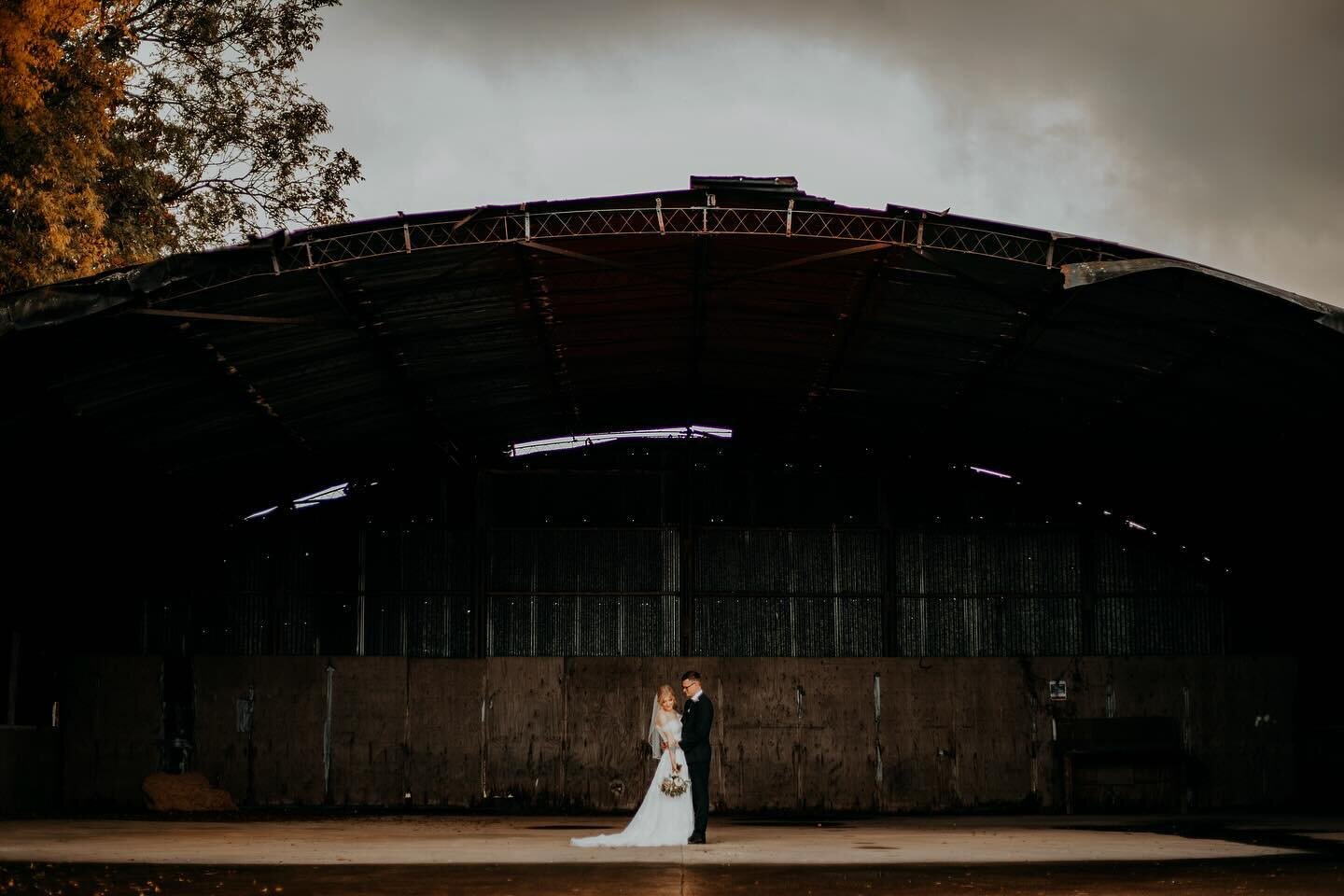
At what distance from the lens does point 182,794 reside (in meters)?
24.0

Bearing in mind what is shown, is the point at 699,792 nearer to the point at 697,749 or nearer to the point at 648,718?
the point at 697,749

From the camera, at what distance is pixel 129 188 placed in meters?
26.4

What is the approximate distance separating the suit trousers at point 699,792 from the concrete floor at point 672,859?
36 centimetres

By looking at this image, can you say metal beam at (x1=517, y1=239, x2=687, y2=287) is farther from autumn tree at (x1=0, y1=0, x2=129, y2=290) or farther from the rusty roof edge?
autumn tree at (x1=0, y1=0, x2=129, y2=290)

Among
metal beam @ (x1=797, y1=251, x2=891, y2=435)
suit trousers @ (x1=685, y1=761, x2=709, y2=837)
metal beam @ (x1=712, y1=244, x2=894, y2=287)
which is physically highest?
metal beam @ (x1=712, y1=244, x2=894, y2=287)

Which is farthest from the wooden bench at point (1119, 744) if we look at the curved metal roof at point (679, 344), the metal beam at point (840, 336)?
the metal beam at point (840, 336)

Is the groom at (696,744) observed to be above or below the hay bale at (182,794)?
above

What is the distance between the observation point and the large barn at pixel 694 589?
22.8 metres

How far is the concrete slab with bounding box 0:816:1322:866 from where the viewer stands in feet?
48.8

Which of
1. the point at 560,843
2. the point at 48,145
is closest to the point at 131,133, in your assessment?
the point at 48,145

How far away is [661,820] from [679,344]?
24.8 ft

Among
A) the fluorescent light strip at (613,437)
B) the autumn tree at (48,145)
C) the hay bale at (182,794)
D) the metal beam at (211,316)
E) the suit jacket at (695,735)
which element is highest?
the autumn tree at (48,145)

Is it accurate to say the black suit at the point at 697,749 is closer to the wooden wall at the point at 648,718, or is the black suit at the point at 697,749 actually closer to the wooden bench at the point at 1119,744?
the wooden wall at the point at 648,718

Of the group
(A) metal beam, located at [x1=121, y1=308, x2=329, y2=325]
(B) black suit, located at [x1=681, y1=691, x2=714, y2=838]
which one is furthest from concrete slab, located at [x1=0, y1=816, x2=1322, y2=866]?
(A) metal beam, located at [x1=121, y1=308, x2=329, y2=325]
